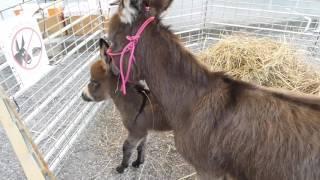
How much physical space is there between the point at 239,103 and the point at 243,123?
3.9 inches

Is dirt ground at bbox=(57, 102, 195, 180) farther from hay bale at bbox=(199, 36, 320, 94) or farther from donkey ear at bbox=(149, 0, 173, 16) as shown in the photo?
donkey ear at bbox=(149, 0, 173, 16)

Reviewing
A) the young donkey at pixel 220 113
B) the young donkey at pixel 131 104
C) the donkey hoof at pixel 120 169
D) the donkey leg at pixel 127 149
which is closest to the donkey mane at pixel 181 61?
the young donkey at pixel 220 113

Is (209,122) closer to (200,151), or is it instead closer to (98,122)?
(200,151)

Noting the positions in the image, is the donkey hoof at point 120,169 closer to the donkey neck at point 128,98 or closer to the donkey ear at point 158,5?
the donkey neck at point 128,98

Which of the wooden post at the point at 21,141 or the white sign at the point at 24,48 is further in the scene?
the white sign at the point at 24,48

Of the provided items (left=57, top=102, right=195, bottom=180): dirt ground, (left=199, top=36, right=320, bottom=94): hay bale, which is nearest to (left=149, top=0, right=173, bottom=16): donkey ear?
(left=57, top=102, right=195, bottom=180): dirt ground

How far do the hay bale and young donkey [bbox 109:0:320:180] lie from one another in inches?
61.5

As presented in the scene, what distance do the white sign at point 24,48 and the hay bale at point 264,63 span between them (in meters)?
1.68

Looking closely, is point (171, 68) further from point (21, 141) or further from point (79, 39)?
point (79, 39)

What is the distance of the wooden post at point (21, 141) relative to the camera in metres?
1.22

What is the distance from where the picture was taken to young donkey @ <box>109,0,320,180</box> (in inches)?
52.7

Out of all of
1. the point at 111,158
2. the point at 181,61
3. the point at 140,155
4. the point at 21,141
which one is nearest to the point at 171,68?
the point at 181,61

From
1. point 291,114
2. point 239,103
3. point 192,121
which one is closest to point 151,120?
point 192,121

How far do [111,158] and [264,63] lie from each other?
1845mm
